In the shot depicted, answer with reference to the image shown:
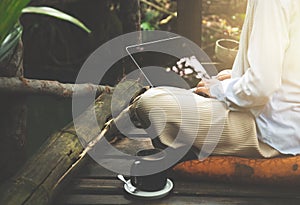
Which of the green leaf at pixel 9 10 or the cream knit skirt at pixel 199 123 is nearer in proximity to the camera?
the green leaf at pixel 9 10

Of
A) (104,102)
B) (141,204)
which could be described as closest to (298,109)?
(141,204)

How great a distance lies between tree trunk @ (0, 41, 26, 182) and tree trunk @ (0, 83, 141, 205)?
0.97 ft

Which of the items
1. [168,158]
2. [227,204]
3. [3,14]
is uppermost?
[3,14]

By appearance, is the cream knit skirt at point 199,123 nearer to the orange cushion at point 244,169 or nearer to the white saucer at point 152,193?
the orange cushion at point 244,169

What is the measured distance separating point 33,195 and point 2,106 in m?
0.77

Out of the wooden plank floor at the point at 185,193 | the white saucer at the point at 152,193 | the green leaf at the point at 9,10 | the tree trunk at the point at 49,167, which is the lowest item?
the wooden plank floor at the point at 185,193

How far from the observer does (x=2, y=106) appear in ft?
9.26

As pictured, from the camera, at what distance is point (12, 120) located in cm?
284

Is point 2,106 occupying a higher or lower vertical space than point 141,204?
higher

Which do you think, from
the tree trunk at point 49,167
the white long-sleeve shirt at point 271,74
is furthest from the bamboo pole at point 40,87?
the white long-sleeve shirt at point 271,74

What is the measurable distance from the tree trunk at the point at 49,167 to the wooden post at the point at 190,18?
1.23 metres

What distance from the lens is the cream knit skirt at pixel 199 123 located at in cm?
237

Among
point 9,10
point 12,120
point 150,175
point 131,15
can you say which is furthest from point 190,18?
point 9,10

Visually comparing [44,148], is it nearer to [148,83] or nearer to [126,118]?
[126,118]
